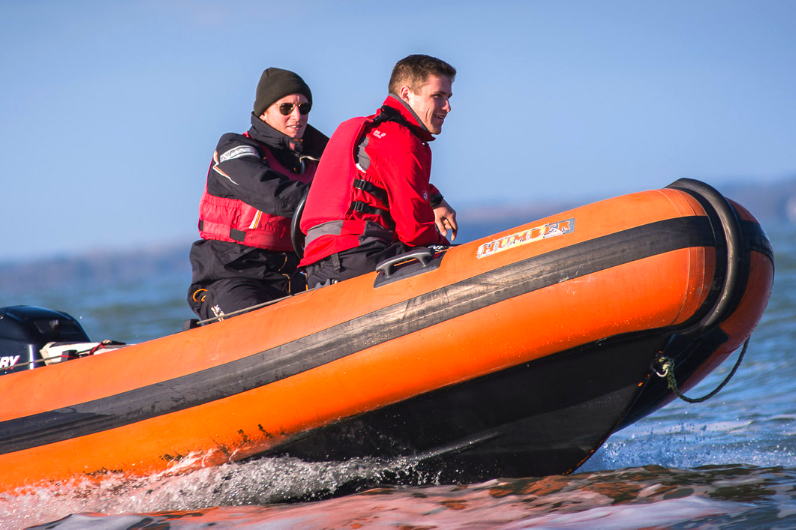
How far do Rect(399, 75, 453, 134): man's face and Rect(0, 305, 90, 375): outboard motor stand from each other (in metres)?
2.09

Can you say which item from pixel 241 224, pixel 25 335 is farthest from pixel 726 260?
pixel 25 335

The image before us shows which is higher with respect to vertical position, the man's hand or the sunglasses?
the sunglasses

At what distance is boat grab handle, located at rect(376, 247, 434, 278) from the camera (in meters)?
2.69

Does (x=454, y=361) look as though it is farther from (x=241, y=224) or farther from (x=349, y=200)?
(x=241, y=224)

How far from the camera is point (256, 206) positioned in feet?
10.8

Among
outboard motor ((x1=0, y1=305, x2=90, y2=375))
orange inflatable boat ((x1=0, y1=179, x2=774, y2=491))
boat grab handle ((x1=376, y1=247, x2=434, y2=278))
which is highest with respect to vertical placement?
outboard motor ((x1=0, y1=305, x2=90, y2=375))

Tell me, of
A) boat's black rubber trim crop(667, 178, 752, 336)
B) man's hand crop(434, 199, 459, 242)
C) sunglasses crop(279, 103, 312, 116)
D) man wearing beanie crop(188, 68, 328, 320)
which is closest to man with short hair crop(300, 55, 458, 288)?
man's hand crop(434, 199, 459, 242)

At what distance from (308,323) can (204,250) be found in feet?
3.17

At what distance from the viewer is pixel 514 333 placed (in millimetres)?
2496

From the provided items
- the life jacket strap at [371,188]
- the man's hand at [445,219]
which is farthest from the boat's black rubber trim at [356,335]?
the man's hand at [445,219]

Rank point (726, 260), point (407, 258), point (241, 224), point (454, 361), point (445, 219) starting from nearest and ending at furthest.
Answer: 1. point (726, 260)
2. point (454, 361)
3. point (407, 258)
4. point (445, 219)
5. point (241, 224)

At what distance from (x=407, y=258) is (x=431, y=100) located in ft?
2.11

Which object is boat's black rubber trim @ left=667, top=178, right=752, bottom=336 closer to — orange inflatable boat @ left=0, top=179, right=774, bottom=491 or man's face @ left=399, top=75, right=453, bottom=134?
orange inflatable boat @ left=0, top=179, right=774, bottom=491

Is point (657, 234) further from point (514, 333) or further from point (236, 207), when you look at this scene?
point (236, 207)
